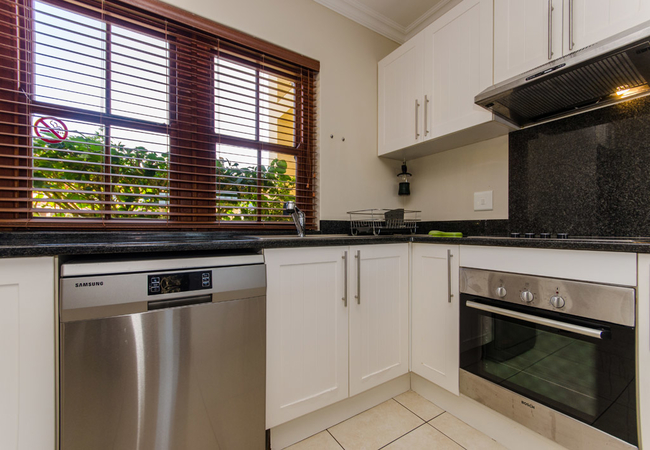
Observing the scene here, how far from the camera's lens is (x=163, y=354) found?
3.12 feet

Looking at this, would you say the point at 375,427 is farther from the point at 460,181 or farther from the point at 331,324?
the point at 460,181

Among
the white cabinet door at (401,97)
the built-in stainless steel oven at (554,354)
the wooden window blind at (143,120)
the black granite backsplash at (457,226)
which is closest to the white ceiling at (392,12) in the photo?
the white cabinet door at (401,97)

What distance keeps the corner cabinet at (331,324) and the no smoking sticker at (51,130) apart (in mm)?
1136

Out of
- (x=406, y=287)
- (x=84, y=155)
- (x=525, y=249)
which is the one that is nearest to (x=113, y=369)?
(x=84, y=155)

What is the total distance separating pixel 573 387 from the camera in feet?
3.50

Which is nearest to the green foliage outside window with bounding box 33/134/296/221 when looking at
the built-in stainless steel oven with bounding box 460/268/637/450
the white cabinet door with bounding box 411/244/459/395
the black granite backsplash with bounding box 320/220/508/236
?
the black granite backsplash with bounding box 320/220/508/236

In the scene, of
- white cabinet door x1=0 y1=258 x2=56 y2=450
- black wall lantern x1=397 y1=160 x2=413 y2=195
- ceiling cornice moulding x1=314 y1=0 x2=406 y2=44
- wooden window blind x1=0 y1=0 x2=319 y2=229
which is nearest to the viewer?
white cabinet door x1=0 y1=258 x2=56 y2=450

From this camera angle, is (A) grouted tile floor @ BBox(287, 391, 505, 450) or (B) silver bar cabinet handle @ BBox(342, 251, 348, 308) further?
(B) silver bar cabinet handle @ BBox(342, 251, 348, 308)

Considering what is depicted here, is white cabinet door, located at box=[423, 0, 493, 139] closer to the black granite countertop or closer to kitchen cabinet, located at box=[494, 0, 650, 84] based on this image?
kitchen cabinet, located at box=[494, 0, 650, 84]

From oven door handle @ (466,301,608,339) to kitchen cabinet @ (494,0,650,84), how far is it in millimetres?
1179

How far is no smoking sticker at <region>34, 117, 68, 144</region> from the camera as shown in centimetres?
130

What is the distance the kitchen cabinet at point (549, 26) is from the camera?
1150mm

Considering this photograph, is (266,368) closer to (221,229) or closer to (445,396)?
(221,229)

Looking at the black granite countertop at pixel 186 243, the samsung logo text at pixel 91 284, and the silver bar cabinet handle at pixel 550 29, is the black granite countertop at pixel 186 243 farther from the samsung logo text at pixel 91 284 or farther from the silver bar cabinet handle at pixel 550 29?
the silver bar cabinet handle at pixel 550 29
